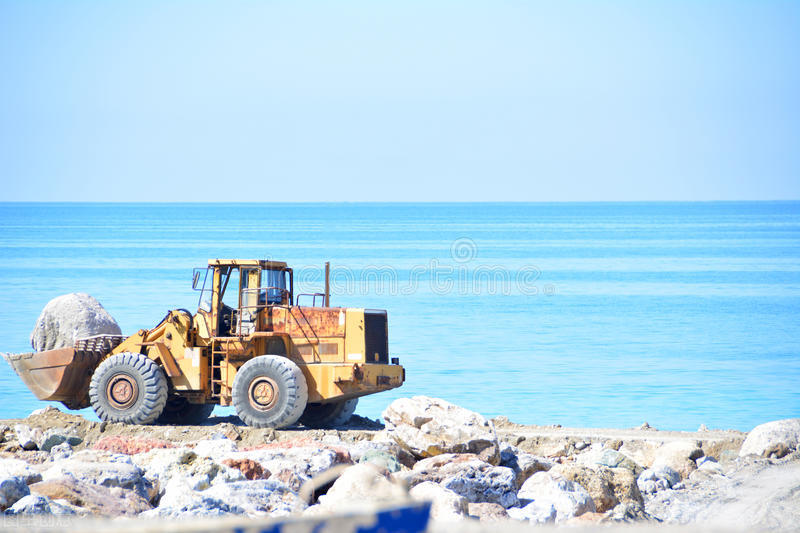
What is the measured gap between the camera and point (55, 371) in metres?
16.1

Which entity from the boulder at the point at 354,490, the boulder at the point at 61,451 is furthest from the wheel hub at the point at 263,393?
the boulder at the point at 354,490

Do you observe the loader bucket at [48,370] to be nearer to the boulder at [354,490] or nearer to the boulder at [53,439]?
the boulder at [53,439]

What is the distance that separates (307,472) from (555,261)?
70284 millimetres

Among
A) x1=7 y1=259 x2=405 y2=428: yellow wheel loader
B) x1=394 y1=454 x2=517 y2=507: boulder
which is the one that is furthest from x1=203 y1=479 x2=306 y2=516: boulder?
x1=7 y1=259 x2=405 y2=428: yellow wheel loader

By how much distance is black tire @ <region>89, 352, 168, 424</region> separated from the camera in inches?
613

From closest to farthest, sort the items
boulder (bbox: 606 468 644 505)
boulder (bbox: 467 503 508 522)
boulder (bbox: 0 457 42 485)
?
boulder (bbox: 0 457 42 485), boulder (bbox: 467 503 508 522), boulder (bbox: 606 468 644 505)

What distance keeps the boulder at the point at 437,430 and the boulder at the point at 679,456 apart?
120 inches

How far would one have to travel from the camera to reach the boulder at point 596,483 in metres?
12.4

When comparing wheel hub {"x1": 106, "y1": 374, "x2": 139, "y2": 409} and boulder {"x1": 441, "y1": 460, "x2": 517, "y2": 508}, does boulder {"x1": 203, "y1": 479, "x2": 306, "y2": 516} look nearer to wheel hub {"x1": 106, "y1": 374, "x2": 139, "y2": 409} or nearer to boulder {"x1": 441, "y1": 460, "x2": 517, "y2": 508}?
boulder {"x1": 441, "y1": 460, "x2": 517, "y2": 508}

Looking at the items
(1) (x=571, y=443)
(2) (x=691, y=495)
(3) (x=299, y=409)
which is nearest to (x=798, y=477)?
(2) (x=691, y=495)

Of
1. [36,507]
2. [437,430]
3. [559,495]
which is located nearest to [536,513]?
[559,495]

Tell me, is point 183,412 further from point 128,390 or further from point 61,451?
point 61,451

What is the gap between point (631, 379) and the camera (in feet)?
93.5

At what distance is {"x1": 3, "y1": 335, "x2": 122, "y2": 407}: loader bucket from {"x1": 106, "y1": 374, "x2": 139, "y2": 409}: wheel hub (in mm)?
900
